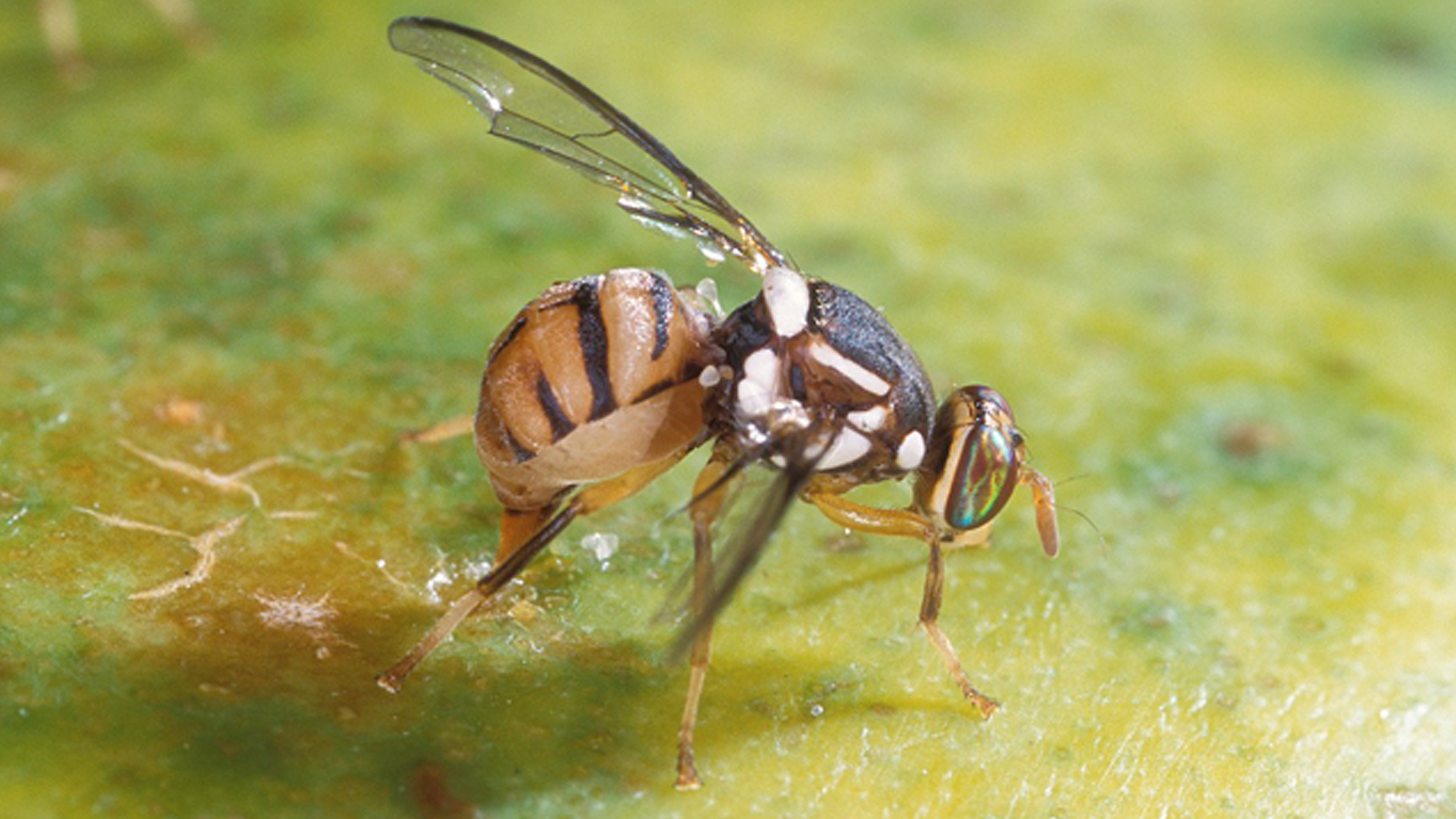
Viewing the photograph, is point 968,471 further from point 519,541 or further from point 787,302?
point 519,541

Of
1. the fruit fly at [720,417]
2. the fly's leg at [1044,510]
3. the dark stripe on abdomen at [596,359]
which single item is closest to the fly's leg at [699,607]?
the fruit fly at [720,417]

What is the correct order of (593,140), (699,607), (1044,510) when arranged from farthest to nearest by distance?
(593,140) → (1044,510) → (699,607)

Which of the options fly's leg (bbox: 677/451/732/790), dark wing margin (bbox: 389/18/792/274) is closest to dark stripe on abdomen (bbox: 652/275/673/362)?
fly's leg (bbox: 677/451/732/790)

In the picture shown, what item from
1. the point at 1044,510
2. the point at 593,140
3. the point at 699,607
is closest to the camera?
the point at 699,607

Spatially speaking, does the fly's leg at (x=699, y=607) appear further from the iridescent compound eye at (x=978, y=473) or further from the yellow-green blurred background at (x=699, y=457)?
the iridescent compound eye at (x=978, y=473)

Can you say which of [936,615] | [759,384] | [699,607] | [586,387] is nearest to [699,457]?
[759,384]

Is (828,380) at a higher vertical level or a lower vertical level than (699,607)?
higher
